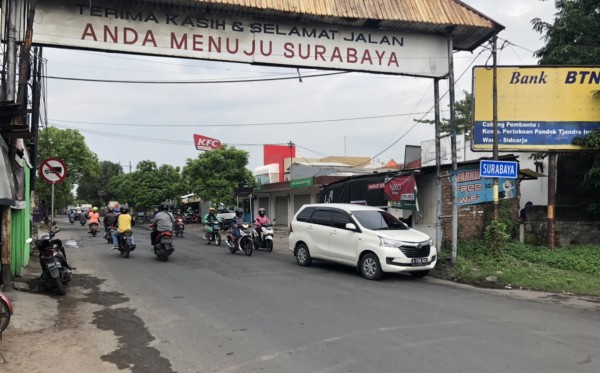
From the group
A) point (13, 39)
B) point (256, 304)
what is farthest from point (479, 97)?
point (13, 39)

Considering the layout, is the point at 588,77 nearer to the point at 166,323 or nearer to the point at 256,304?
the point at 256,304

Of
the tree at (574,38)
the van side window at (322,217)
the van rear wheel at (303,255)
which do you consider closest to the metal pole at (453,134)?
the van side window at (322,217)

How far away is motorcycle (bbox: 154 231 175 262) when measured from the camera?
1373 cm

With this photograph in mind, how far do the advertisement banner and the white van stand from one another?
2998 millimetres

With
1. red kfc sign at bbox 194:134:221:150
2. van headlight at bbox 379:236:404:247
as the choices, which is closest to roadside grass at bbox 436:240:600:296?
van headlight at bbox 379:236:404:247

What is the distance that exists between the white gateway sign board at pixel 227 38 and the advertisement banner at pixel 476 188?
3.14 metres

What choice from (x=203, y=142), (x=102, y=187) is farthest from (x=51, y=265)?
(x=102, y=187)

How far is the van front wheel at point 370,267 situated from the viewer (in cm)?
1070

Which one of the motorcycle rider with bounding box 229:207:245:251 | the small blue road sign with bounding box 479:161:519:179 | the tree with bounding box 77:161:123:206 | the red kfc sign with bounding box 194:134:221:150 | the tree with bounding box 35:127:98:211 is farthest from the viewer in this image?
the tree with bounding box 77:161:123:206

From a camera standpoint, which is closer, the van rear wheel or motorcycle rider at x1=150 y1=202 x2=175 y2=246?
the van rear wheel

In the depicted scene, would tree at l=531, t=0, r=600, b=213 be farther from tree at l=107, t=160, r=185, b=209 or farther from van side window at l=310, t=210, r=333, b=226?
tree at l=107, t=160, r=185, b=209

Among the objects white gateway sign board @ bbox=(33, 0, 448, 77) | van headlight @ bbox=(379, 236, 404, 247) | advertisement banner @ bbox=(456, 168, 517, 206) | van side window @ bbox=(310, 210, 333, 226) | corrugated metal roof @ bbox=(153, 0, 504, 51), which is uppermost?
corrugated metal roof @ bbox=(153, 0, 504, 51)

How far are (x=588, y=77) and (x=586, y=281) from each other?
266 inches

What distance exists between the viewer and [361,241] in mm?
11227
